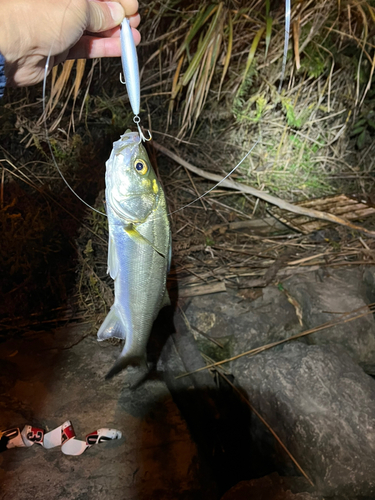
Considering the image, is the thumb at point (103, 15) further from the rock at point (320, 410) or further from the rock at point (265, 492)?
the rock at point (265, 492)

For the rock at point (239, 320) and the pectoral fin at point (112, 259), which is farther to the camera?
the rock at point (239, 320)

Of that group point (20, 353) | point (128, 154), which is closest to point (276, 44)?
point (128, 154)

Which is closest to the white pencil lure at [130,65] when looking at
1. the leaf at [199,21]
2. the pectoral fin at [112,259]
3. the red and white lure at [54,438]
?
the pectoral fin at [112,259]

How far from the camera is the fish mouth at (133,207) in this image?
1729 millimetres

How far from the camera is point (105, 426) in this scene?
247 centimetres

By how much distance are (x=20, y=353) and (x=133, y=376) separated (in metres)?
1.13

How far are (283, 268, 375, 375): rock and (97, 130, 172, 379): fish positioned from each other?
76.9 inches

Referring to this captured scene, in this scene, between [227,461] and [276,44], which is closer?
[227,461]

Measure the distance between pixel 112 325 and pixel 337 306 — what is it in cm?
243

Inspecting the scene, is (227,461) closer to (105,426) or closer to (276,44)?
(105,426)

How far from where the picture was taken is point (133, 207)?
1.75 m

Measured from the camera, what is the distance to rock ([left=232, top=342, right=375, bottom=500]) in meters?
2.13

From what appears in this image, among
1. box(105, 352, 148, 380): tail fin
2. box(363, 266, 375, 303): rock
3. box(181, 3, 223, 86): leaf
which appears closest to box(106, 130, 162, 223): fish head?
box(105, 352, 148, 380): tail fin

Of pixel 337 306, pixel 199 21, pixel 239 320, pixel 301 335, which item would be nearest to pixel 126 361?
pixel 239 320
